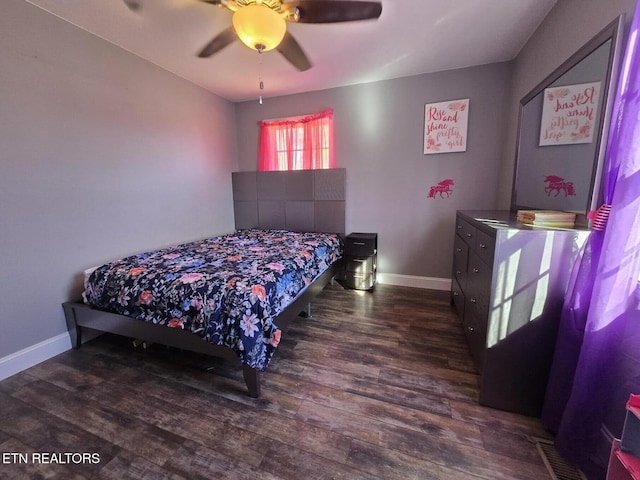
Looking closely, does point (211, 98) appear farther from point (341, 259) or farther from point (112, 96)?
point (341, 259)

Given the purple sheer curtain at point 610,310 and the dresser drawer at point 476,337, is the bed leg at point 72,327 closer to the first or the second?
the dresser drawer at point 476,337

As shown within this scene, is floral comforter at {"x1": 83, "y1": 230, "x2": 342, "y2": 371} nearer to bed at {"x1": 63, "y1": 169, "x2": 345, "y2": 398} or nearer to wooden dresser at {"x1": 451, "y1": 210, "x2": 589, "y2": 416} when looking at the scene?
bed at {"x1": 63, "y1": 169, "x2": 345, "y2": 398}

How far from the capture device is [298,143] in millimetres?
3699

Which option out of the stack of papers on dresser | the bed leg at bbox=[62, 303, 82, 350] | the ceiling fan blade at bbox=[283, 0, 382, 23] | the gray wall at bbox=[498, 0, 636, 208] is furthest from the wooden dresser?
the bed leg at bbox=[62, 303, 82, 350]

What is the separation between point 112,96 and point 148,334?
2.21 meters

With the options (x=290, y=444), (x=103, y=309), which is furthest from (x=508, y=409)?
(x=103, y=309)

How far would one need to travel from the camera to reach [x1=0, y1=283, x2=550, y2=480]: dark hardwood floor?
4.00 feet

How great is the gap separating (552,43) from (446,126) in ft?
3.79

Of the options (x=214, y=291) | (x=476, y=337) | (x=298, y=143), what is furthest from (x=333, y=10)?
(x=476, y=337)

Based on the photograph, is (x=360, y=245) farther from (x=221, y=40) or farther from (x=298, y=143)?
(x=221, y=40)

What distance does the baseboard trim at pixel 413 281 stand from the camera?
3340 mm

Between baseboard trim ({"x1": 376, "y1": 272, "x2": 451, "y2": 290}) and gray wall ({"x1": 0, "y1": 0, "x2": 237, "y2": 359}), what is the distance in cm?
276

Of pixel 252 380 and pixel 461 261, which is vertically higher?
pixel 461 261

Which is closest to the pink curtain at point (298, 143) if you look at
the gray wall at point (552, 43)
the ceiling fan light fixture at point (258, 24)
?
the ceiling fan light fixture at point (258, 24)
